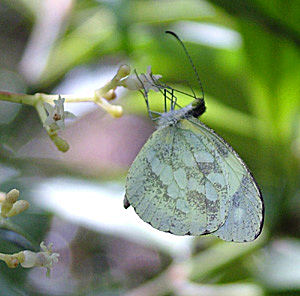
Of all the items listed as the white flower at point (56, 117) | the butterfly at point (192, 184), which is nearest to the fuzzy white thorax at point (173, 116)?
the butterfly at point (192, 184)

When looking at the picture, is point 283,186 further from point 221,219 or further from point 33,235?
point 33,235

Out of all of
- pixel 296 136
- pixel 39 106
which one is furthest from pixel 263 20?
pixel 39 106

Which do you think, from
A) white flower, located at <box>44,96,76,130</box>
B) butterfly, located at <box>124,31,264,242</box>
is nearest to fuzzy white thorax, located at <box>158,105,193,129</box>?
butterfly, located at <box>124,31,264,242</box>

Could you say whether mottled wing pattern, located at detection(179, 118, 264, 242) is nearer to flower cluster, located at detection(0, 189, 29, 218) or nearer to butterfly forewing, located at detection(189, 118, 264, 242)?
butterfly forewing, located at detection(189, 118, 264, 242)

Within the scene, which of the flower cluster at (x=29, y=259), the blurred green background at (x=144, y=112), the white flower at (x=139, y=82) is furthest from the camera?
the blurred green background at (x=144, y=112)

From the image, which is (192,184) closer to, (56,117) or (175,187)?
(175,187)

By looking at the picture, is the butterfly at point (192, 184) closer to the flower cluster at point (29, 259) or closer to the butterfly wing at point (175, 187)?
the butterfly wing at point (175, 187)
